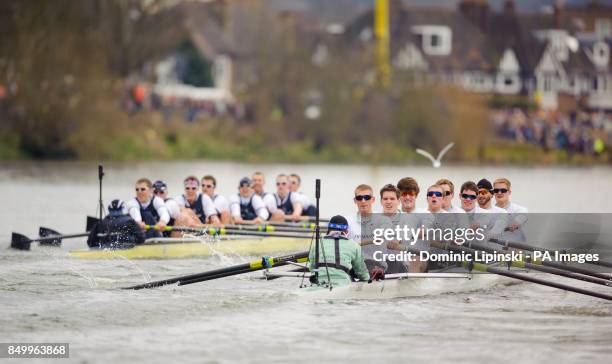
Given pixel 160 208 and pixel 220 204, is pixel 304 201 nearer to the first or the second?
pixel 220 204

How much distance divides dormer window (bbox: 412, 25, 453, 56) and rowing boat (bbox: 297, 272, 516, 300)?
57.0 meters

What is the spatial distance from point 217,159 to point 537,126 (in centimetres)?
1283

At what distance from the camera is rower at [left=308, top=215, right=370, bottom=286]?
14.5 meters

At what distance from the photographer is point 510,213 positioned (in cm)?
1742

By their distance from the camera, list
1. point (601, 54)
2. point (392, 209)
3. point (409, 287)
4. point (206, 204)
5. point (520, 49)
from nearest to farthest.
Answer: point (392, 209) → point (409, 287) → point (206, 204) → point (601, 54) → point (520, 49)

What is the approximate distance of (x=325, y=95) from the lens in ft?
153

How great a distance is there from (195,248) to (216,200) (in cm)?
105

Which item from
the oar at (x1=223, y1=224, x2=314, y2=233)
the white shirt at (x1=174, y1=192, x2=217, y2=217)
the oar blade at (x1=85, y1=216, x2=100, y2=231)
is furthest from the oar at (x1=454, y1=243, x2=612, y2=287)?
the oar blade at (x1=85, y1=216, x2=100, y2=231)

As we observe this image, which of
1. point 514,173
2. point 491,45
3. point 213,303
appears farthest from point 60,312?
point 491,45

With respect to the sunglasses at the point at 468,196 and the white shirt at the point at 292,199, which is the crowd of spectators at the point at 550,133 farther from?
the sunglasses at the point at 468,196

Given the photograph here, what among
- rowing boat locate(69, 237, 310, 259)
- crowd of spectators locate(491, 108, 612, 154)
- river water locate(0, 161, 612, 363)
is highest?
crowd of spectators locate(491, 108, 612, 154)

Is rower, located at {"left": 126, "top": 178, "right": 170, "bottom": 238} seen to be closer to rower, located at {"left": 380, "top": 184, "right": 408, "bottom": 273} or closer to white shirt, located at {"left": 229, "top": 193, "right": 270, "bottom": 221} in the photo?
white shirt, located at {"left": 229, "top": 193, "right": 270, "bottom": 221}

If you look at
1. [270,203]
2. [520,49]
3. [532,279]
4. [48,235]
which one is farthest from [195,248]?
[520,49]

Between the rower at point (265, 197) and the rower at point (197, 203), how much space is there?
122 centimetres
